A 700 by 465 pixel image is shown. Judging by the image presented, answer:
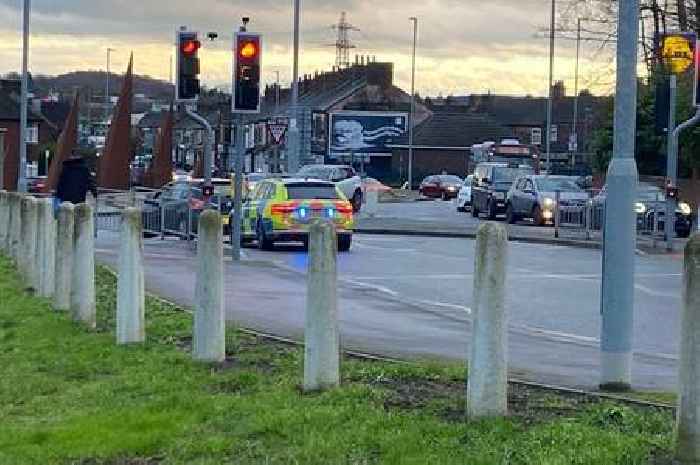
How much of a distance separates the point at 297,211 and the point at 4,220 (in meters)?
6.10

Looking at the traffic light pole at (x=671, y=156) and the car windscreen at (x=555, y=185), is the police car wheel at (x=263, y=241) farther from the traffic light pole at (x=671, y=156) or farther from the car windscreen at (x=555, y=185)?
the car windscreen at (x=555, y=185)

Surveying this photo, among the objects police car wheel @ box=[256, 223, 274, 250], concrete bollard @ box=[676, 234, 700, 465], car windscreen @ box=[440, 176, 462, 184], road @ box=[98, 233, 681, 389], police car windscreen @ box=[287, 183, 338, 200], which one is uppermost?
car windscreen @ box=[440, 176, 462, 184]

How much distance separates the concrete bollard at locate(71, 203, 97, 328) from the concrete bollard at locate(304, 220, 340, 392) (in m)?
4.86

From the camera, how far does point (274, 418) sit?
25.8ft

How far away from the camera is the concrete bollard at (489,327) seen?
7.59 metres

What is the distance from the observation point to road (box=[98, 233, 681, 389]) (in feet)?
39.9

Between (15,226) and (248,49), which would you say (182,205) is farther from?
(15,226)

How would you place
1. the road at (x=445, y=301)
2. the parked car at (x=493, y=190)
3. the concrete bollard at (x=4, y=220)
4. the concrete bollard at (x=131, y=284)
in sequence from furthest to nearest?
1. the parked car at (x=493, y=190)
2. the concrete bollard at (x=4, y=220)
3. the road at (x=445, y=301)
4. the concrete bollard at (x=131, y=284)

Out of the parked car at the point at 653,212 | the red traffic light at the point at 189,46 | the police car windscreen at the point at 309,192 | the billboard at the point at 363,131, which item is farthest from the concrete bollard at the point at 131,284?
the billboard at the point at 363,131

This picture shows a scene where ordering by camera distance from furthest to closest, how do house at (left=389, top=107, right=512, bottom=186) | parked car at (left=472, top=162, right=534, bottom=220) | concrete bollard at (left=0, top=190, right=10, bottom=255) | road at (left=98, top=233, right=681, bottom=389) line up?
house at (left=389, top=107, right=512, bottom=186) → parked car at (left=472, top=162, right=534, bottom=220) → concrete bollard at (left=0, top=190, right=10, bottom=255) → road at (left=98, top=233, right=681, bottom=389)

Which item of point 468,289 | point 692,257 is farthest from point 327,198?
point 692,257

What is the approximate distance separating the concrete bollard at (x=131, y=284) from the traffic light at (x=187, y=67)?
11850mm

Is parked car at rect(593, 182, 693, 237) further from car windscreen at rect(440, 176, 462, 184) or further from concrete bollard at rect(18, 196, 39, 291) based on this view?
car windscreen at rect(440, 176, 462, 184)

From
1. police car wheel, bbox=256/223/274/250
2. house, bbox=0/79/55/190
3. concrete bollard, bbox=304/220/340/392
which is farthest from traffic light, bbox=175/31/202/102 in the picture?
house, bbox=0/79/55/190
